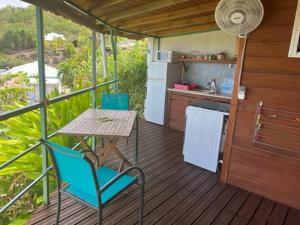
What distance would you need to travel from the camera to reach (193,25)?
4547mm

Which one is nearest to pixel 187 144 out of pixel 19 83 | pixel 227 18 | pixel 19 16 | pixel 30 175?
pixel 227 18

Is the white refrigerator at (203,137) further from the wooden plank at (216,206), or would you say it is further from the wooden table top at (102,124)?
the wooden table top at (102,124)

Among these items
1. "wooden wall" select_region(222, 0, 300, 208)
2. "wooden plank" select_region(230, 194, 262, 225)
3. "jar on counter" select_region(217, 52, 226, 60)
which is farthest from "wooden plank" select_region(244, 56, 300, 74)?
"jar on counter" select_region(217, 52, 226, 60)

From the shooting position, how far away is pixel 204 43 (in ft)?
16.3

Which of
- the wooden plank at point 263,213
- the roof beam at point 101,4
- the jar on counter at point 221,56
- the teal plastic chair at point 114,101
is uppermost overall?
the roof beam at point 101,4

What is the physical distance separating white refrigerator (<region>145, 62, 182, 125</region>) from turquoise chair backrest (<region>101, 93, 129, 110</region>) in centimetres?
186

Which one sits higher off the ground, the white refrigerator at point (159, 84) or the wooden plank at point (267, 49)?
the wooden plank at point (267, 49)

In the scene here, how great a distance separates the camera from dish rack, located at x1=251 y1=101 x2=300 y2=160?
232cm

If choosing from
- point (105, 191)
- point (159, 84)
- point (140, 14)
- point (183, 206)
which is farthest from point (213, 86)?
point (105, 191)

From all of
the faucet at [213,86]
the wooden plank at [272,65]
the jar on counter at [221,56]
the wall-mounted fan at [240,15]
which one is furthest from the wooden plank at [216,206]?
the jar on counter at [221,56]

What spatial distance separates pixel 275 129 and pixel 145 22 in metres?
2.99

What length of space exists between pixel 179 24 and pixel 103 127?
10.5 ft

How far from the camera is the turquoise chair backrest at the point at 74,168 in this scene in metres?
1.40

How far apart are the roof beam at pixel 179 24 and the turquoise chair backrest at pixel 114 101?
6.67 ft
